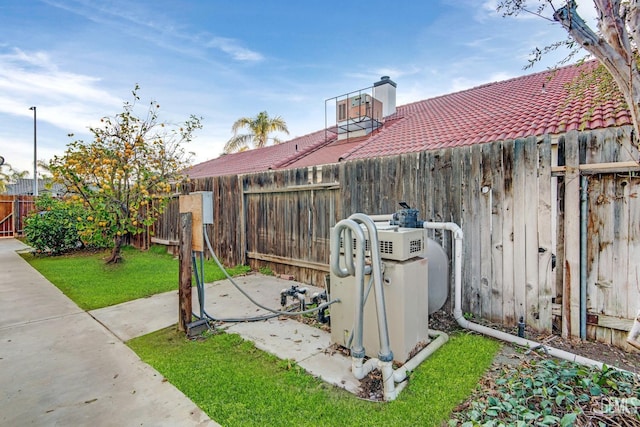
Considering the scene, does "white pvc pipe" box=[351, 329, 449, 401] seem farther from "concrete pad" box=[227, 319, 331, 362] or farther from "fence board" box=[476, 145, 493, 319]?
"fence board" box=[476, 145, 493, 319]

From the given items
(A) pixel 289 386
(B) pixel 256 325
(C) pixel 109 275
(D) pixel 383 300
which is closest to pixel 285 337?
(B) pixel 256 325

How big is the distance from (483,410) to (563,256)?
1926 millimetres

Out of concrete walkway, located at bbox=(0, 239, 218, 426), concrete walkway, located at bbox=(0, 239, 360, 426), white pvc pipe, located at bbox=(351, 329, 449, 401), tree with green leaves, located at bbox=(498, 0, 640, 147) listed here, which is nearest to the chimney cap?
concrete walkway, located at bbox=(0, 239, 360, 426)

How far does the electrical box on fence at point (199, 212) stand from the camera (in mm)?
3277

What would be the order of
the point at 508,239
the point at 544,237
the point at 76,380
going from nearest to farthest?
the point at 76,380 < the point at 544,237 < the point at 508,239

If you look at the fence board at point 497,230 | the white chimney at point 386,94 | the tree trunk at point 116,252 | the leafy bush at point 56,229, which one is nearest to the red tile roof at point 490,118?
the white chimney at point 386,94

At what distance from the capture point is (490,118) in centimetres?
523

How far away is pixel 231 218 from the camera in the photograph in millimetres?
6816

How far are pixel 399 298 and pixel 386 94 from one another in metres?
8.89

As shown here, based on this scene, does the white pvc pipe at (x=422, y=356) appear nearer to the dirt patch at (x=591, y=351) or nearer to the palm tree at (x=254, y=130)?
the dirt patch at (x=591, y=351)

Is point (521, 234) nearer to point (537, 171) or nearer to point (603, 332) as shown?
point (537, 171)

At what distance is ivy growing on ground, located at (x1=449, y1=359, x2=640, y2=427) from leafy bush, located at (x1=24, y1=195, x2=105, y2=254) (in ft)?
30.7

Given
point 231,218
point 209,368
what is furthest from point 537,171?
point 231,218

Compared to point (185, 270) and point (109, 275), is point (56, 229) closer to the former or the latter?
point (109, 275)
